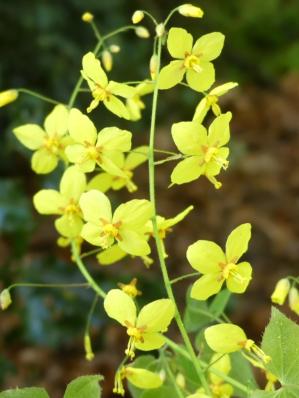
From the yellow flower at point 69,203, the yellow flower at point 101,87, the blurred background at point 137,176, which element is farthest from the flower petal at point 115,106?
the blurred background at point 137,176

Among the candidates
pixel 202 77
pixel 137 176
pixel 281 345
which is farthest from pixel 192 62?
pixel 137 176

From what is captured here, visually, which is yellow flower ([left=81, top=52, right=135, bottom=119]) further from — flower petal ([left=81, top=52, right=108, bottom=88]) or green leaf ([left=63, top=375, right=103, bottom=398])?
green leaf ([left=63, top=375, right=103, bottom=398])

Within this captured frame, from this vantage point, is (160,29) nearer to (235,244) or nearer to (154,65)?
(154,65)

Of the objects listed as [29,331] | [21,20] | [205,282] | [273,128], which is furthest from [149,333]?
[273,128]

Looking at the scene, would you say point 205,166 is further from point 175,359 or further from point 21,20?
point 21,20

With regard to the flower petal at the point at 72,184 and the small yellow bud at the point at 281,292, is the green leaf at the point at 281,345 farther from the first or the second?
the flower petal at the point at 72,184

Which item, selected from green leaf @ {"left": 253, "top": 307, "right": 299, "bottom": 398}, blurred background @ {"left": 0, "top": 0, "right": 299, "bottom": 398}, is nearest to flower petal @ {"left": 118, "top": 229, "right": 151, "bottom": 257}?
green leaf @ {"left": 253, "top": 307, "right": 299, "bottom": 398}
